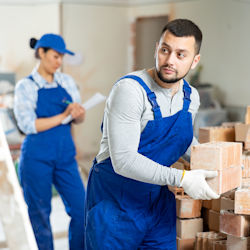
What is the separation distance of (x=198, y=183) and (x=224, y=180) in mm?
141

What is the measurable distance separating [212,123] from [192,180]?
3.90 metres

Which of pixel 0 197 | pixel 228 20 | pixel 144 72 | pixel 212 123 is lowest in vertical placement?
pixel 212 123

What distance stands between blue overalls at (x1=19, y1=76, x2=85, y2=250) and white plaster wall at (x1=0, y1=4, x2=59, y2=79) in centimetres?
306

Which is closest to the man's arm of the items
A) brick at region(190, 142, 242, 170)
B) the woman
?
brick at region(190, 142, 242, 170)

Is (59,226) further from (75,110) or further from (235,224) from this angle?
(235,224)

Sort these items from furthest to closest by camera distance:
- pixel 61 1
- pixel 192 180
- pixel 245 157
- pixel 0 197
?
pixel 61 1 → pixel 245 157 → pixel 192 180 → pixel 0 197

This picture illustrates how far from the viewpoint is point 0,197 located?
1282mm

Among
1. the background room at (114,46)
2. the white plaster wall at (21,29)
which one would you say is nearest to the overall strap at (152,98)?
the background room at (114,46)

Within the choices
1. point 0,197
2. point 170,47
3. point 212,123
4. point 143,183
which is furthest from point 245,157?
point 212,123

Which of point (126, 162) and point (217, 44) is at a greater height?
point (217, 44)

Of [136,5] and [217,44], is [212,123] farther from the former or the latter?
[136,5]

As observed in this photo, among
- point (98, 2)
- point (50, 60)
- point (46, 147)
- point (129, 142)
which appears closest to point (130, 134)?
point (129, 142)

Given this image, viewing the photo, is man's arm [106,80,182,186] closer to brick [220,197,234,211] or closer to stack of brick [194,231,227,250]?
brick [220,197,234,211]

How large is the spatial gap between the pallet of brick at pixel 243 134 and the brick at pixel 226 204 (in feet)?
1.17
